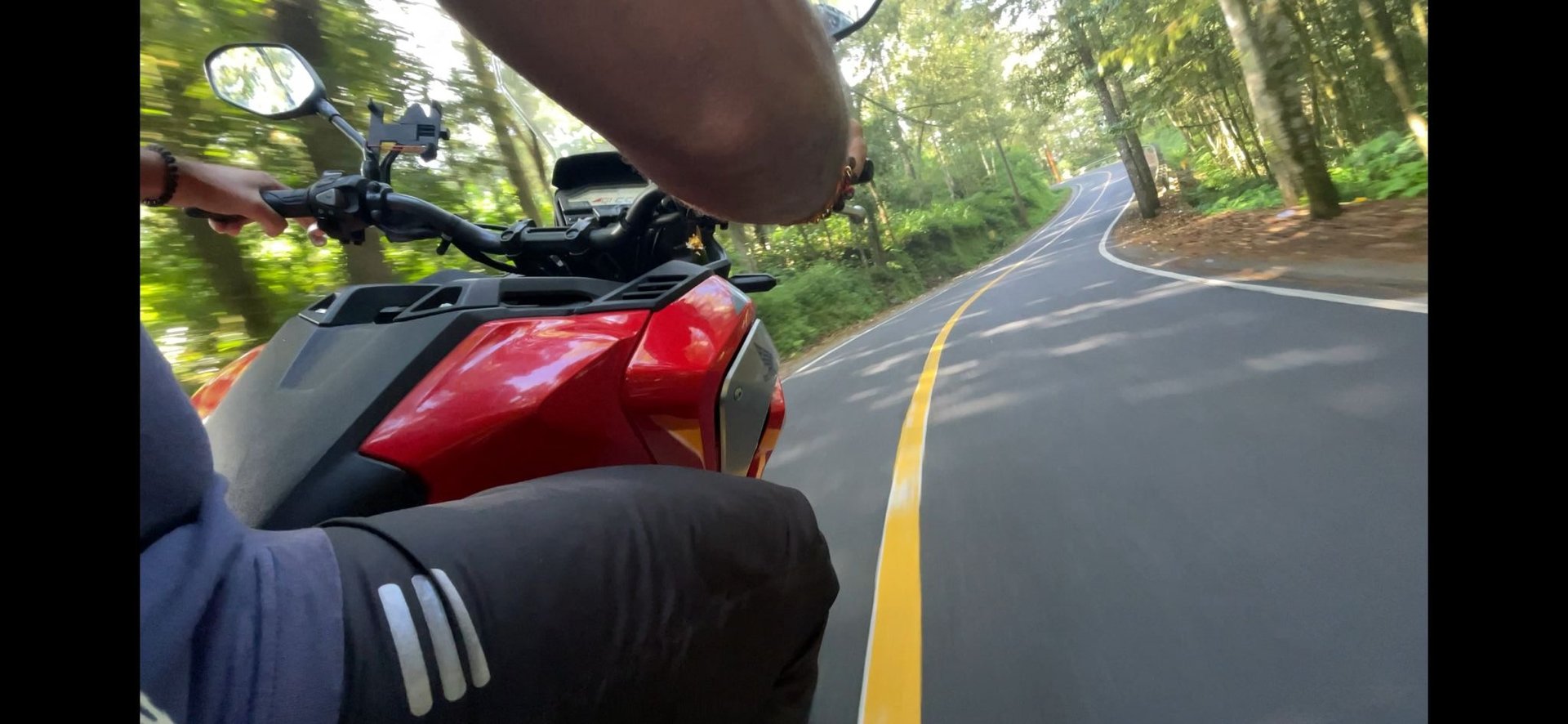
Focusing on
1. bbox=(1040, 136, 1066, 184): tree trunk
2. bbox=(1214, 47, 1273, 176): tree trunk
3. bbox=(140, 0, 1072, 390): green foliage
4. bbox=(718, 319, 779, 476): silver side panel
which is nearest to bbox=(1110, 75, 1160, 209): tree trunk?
bbox=(1214, 47, 1273, 176): tree trunk

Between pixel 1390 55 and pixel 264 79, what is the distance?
581 inches

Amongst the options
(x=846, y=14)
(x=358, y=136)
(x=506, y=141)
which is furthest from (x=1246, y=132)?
(x=358, y=136)

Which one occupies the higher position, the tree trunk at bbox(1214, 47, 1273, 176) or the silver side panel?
the silver side panel

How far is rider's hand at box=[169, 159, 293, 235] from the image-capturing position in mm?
1547

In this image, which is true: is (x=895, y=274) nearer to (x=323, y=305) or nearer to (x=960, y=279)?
(x=960, y=279)

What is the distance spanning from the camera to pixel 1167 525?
7.67 ft

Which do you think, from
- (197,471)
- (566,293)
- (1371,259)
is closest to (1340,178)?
(1371,259)

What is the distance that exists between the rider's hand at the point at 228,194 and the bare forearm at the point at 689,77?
4.41 feet

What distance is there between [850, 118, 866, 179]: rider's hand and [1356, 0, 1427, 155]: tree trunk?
44.2 feet

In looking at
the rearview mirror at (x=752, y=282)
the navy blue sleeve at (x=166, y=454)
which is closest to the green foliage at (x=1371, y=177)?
the rearview mirror at (x=752, y=282)

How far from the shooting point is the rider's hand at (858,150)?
1064 millimetres

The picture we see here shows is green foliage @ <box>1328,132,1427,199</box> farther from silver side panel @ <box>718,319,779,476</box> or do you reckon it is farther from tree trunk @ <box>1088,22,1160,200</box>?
silver side panel @ <box>718,319,779,476</box>

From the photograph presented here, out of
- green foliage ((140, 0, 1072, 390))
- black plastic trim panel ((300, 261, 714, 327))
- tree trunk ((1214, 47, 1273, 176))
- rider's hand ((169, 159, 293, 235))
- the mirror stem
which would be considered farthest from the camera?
tree trunk ((1214, 47, 1273, 176))
